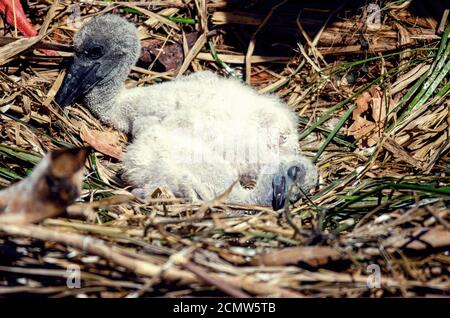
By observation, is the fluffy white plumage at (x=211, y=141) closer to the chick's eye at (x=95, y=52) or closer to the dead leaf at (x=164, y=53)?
the chick's eye at (x=95, y=52)

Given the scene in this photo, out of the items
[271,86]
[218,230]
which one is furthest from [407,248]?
[271,86]

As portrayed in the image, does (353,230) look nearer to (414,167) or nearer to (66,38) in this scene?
(414,167)

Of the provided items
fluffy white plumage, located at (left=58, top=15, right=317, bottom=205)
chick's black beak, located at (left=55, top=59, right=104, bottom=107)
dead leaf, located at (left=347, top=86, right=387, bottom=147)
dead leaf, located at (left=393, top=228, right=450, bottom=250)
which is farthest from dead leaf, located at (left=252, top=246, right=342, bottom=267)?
chick's black beak, located at (left=55, top=59, right=104, bottom=107)

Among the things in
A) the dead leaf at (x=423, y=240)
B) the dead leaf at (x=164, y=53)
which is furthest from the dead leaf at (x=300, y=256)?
the dead leaf at (x=164, y=53)

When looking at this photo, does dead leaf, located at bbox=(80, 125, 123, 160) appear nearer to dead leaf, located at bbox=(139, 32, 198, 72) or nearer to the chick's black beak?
the chick's black beak

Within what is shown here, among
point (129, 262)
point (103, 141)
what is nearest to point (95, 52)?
point (103, 141)
